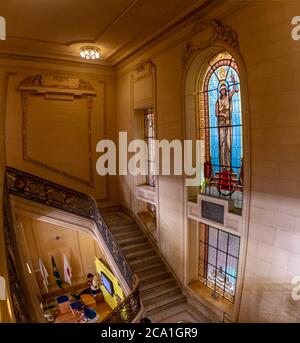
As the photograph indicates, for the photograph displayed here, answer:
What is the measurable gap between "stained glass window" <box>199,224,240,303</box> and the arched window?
85 cm

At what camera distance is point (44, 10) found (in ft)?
17.1

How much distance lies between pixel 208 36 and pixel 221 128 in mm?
1773

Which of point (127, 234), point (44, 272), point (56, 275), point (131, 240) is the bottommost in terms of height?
point (56, 275)

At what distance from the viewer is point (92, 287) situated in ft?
30.2

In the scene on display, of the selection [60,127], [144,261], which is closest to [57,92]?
[60,127]

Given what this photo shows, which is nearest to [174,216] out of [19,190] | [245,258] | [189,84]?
[245,258]

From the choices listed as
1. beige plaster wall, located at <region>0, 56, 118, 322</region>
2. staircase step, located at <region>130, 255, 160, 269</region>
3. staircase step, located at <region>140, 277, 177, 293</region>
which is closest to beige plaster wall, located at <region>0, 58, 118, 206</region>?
beige plaster wall, located at <region>0, 56, 118, 322</region>

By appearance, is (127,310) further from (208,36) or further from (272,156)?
(208,36)

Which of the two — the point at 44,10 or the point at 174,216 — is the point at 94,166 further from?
the point at 44,10

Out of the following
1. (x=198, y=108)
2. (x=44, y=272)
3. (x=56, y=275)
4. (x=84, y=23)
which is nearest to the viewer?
(x=84, y=23)

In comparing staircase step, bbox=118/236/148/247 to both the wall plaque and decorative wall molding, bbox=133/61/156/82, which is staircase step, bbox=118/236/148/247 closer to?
the wall plaque

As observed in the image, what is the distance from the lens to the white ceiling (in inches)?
199

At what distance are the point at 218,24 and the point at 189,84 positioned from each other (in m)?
1.33

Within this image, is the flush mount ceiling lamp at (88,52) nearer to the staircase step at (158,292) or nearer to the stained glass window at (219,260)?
the stained glass window at (219,260)
